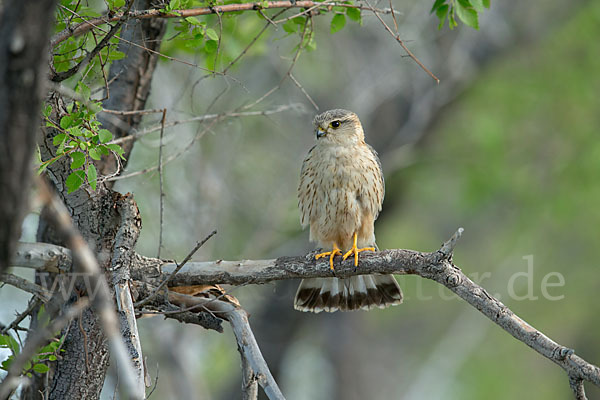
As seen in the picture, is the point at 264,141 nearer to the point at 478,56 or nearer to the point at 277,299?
the point at 277,299

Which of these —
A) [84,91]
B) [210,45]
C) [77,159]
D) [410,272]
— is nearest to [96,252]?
[77,159]

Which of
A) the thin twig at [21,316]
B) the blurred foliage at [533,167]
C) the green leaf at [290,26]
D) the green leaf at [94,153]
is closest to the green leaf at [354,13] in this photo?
the green leaf at [290,26]

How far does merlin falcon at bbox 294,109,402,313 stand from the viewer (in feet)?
13.2

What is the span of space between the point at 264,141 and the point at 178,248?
3245mm

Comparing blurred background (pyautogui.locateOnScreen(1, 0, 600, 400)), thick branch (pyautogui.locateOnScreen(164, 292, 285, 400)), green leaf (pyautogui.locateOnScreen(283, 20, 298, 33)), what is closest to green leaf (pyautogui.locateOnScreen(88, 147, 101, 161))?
thick branch (pyautogui.locateOnScreen(164, 292, 285, 400))

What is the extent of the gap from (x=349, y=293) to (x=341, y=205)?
66 cm

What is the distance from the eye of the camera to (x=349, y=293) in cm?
404

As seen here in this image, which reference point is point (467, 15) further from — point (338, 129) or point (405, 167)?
point (405, 167)

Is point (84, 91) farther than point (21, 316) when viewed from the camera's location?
No

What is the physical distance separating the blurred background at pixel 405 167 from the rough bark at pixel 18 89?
5470mm

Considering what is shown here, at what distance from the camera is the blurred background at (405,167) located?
8.11m

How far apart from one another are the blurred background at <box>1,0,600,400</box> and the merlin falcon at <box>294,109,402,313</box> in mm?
2431

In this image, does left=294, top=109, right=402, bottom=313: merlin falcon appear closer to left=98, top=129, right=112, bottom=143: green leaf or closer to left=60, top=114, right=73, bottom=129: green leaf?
left=98, top=129, right=112, bottom=143: green leaf

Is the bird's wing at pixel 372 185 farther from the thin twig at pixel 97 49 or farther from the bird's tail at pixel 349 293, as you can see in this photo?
the thin twig at pixel 97 49
